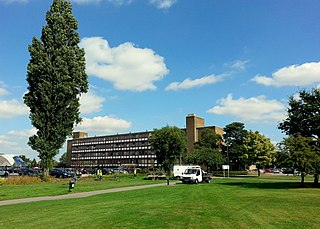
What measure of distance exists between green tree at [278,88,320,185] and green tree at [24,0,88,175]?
2568 centimetres

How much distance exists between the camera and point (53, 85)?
37375 millimetres

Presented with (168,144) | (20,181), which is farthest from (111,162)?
(20,181)

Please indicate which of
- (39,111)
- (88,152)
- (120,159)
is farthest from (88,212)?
(88,152)

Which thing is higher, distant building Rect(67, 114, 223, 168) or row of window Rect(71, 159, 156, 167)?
distant building Rect(67, 114, 223, 168)

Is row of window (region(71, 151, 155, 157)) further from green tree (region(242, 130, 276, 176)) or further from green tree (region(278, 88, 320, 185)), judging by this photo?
green tree (region(278, 88, 320, 185))

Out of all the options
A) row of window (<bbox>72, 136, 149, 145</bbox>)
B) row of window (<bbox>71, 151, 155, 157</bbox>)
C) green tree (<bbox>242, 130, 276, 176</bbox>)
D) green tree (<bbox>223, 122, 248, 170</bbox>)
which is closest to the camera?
green tree (<bbox>242, 130, 276, 176</bbox>)

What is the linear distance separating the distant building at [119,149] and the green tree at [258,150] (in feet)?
85.6

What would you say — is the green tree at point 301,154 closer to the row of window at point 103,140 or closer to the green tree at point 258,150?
the green tree at point 258,150

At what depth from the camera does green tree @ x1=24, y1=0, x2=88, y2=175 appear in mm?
37094

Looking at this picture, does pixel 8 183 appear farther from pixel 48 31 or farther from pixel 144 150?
pixel 144 150

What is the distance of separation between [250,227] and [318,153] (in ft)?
87.4

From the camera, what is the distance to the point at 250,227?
422 inches

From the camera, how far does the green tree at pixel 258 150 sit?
80188mm

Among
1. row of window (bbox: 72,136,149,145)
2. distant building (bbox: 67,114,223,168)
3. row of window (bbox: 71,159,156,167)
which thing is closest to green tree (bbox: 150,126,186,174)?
distant building (bbox: 67,114,223,168)
